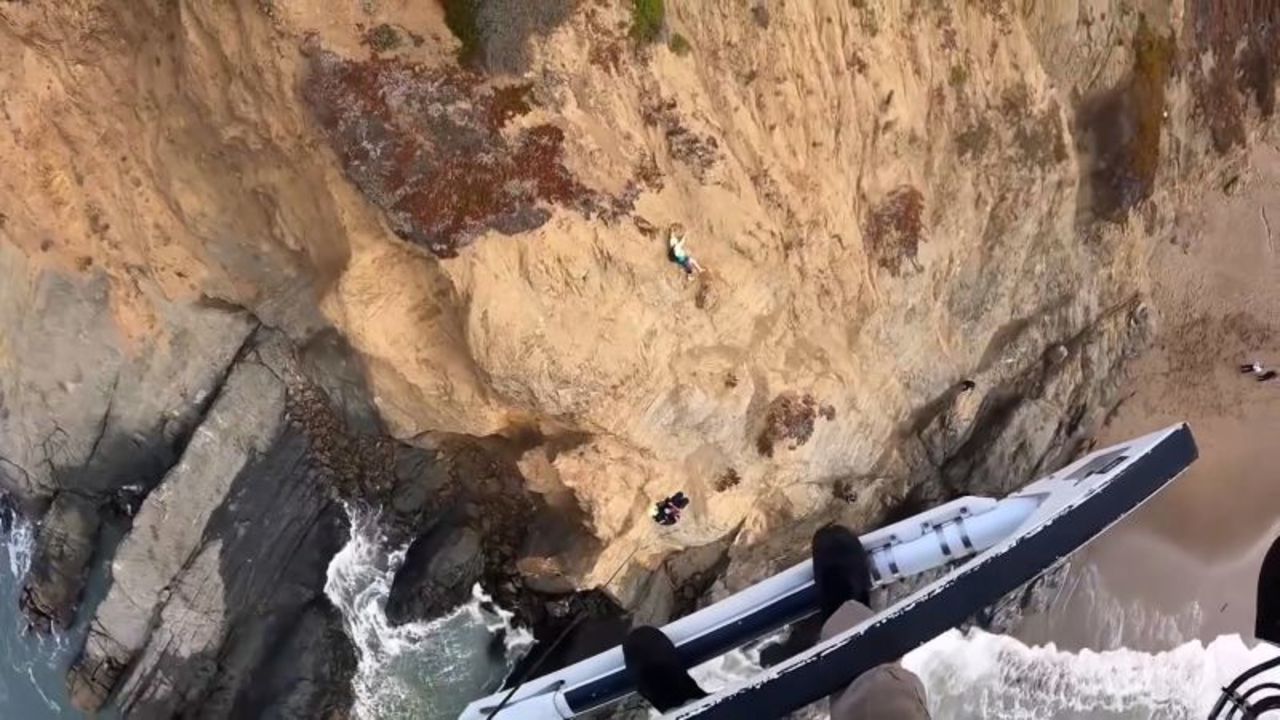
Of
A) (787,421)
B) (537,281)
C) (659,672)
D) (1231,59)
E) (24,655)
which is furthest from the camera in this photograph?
(1231,59)

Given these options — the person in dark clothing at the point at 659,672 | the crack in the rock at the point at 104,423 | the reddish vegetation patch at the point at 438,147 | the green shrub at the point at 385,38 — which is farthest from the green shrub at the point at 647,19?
the crack in the rock at the point at 104,423

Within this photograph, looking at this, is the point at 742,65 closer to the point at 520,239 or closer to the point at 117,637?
the point at 520,239

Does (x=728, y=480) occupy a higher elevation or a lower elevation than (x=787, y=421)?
lower

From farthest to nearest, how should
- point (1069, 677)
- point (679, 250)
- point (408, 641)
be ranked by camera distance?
point (1069, 677) < point (408, 641) < point (679, 250)

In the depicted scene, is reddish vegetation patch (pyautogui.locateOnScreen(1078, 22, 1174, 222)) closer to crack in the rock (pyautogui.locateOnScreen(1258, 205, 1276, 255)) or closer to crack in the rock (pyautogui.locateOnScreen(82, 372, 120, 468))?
crack in the rock (pyautogui.locateOnScreen(1258, 205, 1276, 255))

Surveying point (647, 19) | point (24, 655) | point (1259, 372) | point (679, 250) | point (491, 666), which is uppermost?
point (1259, 372)

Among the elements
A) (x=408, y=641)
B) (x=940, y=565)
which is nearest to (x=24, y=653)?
(x=408, y=641)

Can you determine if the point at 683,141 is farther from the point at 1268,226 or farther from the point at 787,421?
the point at 1268,226
